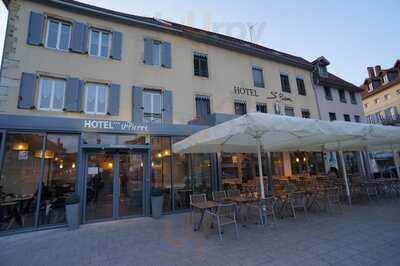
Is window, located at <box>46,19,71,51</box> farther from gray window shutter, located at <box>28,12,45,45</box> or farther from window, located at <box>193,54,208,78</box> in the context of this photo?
window, located at <box>193,54,208,78</box>

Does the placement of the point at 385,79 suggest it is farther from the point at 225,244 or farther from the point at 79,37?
the point at 79,37

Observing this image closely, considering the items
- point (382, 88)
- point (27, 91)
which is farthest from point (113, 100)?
point (382, 88)

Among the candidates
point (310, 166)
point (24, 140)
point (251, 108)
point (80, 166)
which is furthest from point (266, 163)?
point (24, 140)

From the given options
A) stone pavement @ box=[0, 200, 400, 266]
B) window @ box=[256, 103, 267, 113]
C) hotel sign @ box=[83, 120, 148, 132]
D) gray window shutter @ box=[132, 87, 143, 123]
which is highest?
window @ box=[256, 103, 267, 113]

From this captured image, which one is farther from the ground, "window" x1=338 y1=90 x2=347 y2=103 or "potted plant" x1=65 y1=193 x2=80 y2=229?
"window" x1=338 y1=90 x2=347 y2=103

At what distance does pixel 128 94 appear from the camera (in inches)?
356

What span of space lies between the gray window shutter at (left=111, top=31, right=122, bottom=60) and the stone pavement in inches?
269

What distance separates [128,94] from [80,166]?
3.46 m

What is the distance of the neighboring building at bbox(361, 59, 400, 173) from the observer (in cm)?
2583

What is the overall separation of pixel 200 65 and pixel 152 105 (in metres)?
3.74

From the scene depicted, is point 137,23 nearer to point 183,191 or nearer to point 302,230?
point 183,191

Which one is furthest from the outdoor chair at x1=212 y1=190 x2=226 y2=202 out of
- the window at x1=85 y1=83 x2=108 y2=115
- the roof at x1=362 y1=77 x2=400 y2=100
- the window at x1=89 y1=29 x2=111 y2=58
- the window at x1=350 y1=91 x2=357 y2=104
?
the roof at x1=362 y1=77 x2=400 y2=100

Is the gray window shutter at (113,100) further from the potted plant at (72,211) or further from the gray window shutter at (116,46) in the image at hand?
the potted plant at (72,211)

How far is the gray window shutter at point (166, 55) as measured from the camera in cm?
1009
